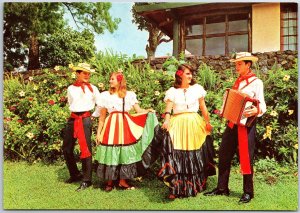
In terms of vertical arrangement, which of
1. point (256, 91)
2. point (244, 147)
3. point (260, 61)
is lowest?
point (244, 147)

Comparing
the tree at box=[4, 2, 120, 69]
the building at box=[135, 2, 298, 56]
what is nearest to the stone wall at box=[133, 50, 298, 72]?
the tree at box=[4, 2, 120, 69]

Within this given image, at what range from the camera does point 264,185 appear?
212 inches

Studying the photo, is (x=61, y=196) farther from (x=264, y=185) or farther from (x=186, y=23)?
(x=186, y=23)

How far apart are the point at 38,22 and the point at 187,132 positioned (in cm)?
269

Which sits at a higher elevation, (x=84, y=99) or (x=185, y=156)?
(x=84, y=99)

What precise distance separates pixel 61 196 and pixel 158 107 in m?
1.69

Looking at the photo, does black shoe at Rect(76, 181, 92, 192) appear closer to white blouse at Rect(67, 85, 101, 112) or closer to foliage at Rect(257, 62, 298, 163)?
white blouse at Rect(67, 85, 101, 112)

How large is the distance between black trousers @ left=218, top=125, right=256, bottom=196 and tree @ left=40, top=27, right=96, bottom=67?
94.9 inches

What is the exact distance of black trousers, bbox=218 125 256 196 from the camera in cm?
496

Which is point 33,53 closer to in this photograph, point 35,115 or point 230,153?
point 35,115

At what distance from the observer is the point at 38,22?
6.45m

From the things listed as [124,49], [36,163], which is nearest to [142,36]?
[124,49]

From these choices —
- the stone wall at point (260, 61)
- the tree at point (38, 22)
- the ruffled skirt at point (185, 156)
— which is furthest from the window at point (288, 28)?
the ruffled skirt at point (185, 156)

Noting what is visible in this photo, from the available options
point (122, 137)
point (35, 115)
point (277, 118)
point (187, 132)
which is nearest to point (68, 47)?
point (35, 115)
